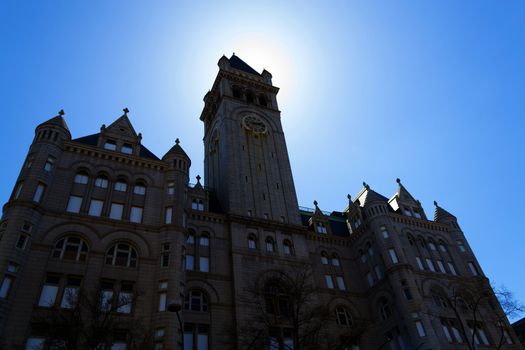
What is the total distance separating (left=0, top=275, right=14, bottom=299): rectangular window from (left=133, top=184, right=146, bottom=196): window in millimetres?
13820

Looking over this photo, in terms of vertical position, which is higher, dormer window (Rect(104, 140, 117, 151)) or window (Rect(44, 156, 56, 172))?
dormer window (Rect(104, 140, 117, 151))

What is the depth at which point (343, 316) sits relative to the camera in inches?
1891

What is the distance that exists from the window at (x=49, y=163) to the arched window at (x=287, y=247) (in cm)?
2505

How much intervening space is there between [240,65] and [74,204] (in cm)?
4749

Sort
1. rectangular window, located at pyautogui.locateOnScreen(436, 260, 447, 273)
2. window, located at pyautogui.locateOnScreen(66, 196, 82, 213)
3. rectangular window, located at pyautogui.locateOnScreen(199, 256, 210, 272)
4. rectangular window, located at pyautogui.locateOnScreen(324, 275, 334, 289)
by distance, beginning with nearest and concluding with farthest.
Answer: window, located at pyautogui.locateOnScreen(66, 196, 82, 213) < rectangular window, located at pyautogui.locateOnScreen(199, 256, 210, 272) < rectangular window, located at pyautogui.locateOnScreen(324, 275, 334, 289) < rectangular window, located at pyautogui.locateOnScreen(436, 260, 447, 273)

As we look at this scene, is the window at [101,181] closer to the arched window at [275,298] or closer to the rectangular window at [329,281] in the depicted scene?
the arched window at [275,298]

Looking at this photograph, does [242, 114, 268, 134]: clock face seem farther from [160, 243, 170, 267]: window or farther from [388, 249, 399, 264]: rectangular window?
[160, 243, 170, 267]: window

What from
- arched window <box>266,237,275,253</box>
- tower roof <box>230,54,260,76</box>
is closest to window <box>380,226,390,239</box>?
arched window <box>266,237,275,253</box>

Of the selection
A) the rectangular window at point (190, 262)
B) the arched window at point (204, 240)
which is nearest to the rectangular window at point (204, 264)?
the rectangular window at point (190, 262)

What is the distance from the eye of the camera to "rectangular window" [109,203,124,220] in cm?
3956

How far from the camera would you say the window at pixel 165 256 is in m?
36.5

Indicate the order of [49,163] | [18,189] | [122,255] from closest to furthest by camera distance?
[122,255] < [18,189] < [49,163]

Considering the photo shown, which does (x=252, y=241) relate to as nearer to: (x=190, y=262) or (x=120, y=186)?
(x=190, y=262)

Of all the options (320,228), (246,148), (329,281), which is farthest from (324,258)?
(246,148)
